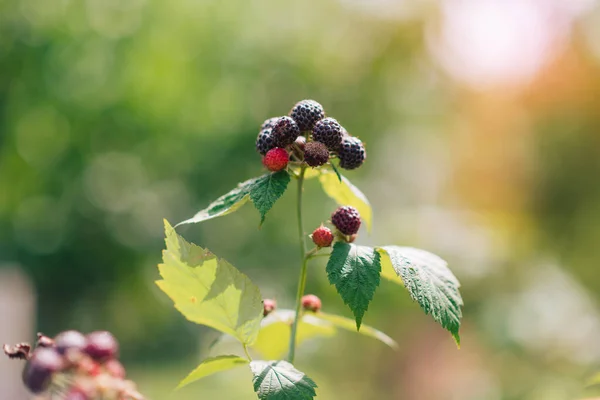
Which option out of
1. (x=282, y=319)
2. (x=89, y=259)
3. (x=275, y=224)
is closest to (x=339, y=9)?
(x=275, y=224)

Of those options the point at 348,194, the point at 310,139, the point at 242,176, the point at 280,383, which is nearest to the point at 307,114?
the point at 310,139

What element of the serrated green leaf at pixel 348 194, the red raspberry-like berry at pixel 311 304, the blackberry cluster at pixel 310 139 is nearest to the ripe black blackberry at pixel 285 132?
the blackberry cluster at pixel 310 139

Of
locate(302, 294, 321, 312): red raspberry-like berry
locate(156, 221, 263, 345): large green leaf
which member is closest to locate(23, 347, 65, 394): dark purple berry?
locate(156, 221, 263, 345): large green leaf

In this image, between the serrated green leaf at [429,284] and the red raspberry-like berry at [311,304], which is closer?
the serrated green leaf at [429,284]

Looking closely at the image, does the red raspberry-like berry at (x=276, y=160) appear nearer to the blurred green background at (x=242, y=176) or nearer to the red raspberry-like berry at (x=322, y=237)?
the red raspberry-like berry at (x=322, y=237)

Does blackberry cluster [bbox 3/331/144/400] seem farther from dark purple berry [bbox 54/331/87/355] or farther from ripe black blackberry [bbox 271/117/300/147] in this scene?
ripe black blackberry [bbox 271/117/300/147]

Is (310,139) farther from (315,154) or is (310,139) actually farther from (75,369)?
(75,369)

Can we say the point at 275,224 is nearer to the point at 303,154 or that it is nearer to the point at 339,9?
the point at 339,9
